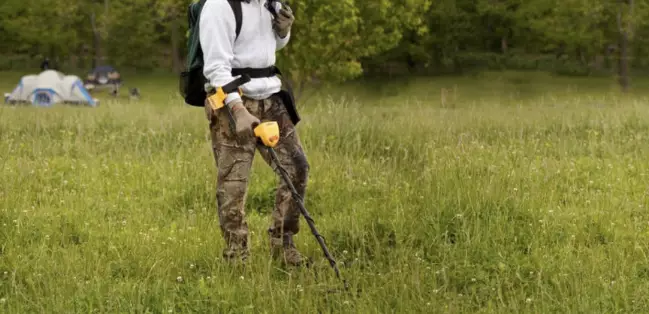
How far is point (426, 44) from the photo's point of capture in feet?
155

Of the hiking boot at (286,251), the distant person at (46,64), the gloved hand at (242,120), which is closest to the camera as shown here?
the gloved hand at (242,120)

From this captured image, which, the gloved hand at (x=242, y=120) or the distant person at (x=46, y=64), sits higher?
the gloved hand at (x=242, y=120)

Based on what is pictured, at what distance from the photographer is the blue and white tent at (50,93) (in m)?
33.4

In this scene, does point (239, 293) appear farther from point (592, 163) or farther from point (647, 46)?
point (647, 46)

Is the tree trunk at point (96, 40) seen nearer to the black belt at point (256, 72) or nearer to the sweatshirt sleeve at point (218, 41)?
the black belt at point (256, 72)

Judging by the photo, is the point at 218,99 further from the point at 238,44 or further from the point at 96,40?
the point at 96,40

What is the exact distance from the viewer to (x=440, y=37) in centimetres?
4672

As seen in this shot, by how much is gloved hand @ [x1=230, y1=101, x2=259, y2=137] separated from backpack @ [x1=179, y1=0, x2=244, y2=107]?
0.47m

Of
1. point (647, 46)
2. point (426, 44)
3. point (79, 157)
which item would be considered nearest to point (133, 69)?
point (426, 44)

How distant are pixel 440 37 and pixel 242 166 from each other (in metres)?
43.3

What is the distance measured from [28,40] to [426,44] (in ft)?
81.0

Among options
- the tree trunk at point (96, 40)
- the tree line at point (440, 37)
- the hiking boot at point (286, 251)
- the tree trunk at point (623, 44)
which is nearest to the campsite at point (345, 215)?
the hiking boot at point (286, 251)

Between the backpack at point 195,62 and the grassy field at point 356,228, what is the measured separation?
1.07 metres

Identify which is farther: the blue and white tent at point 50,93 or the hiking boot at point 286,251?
the blue and white tent at point 50,93
